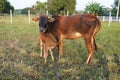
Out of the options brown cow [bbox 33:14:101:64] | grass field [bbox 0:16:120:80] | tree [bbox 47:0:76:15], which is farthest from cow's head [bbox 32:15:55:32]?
tree [bbox 47:0:76:15]

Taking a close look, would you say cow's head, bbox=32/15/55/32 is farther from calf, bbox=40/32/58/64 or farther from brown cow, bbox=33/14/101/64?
calf, bbox=40/32/58/64

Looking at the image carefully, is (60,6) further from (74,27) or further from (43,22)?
(43,22)

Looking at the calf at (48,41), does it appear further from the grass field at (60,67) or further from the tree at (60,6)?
the tree at (60,6)

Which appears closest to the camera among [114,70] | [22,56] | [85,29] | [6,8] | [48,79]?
[48,79]

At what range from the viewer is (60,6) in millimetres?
40406

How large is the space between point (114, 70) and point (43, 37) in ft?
7.59

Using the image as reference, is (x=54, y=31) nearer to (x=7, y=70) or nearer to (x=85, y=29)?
(x=85, y=29)

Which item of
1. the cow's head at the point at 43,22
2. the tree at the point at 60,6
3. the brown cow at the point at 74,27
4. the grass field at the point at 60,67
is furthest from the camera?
the tree at the point at 60,6

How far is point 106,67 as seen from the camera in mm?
6598

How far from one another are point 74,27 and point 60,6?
1317 inches

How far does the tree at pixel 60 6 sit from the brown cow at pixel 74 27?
30.9 metres

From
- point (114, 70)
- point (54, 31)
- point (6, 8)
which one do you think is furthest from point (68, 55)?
point (6, 8)

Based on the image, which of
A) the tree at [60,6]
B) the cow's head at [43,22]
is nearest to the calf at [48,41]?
the cow's head at [43,22]

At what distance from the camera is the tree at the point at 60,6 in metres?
39.0
